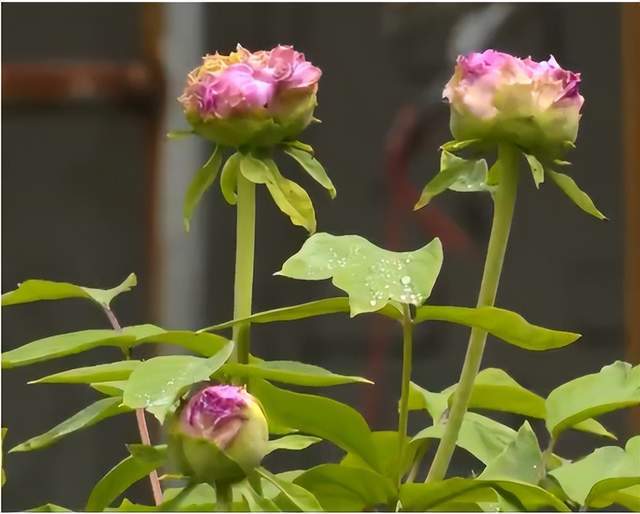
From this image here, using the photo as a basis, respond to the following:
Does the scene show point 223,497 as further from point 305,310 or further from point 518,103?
point 518,103

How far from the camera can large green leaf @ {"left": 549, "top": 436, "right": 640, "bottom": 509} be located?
0.41 meters

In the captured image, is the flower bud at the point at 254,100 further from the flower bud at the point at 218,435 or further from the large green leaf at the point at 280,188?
the flower bud at the point at 218,435

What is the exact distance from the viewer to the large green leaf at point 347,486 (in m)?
0.41

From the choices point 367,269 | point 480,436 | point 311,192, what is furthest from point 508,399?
point 311,192

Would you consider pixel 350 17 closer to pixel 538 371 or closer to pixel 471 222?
pixel 471 222

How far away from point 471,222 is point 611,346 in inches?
11.4

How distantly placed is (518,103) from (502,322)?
0.08 meters

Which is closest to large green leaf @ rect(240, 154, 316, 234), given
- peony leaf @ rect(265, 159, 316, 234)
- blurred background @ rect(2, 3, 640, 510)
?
peony leaf @ rect(265, 159, 316, 234)

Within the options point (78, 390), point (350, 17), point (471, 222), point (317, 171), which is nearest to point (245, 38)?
point (350, 17)

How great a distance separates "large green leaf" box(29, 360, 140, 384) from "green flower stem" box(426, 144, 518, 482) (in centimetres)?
11

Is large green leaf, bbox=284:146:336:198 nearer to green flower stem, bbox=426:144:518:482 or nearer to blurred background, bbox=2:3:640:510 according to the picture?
green flower stem, bbox=426:144:518:482

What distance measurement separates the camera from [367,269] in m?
0.39

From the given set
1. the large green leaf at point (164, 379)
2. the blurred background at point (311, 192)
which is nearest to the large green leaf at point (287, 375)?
the large green leaf at point (164, 379)

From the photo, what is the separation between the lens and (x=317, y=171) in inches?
18.3
